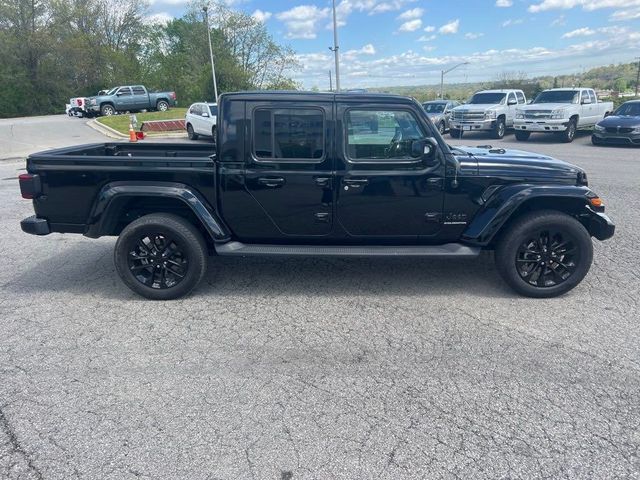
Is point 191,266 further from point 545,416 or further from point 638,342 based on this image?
point 638,342

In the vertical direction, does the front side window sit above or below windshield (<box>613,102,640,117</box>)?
below

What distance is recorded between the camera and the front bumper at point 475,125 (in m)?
19.3

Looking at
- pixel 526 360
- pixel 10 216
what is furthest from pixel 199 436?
pixel 10 216

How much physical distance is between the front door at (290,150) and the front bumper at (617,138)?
15990mm

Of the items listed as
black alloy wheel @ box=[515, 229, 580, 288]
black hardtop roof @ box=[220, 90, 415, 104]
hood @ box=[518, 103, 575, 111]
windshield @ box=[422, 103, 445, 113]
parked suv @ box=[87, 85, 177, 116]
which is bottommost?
black alloy wheel @ box=[515, 229, 580, 288]

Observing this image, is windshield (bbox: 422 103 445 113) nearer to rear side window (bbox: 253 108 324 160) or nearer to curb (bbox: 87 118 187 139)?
curb (bbox: 87 118 187 139)

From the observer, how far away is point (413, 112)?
4.24 meters

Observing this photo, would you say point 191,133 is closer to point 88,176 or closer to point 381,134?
point 88,176

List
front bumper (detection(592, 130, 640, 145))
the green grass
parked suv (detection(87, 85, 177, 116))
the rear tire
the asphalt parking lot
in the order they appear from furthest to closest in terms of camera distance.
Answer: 1. parked suv (detection(87, 85, 177, 116))
2. the green grass
3. the rear tire
4. front bumper (detection(592, 130, 640, 145))
5. the asphalt parking lot

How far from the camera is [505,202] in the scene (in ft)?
13.6

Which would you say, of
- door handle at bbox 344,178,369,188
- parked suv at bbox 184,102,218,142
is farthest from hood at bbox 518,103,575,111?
door handle at bbox 344,178,369,188

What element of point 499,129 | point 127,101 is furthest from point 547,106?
point 127,101

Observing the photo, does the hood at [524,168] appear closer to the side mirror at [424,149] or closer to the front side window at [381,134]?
the side mirror at [424,149]

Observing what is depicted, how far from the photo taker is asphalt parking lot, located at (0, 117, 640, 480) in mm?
2436
